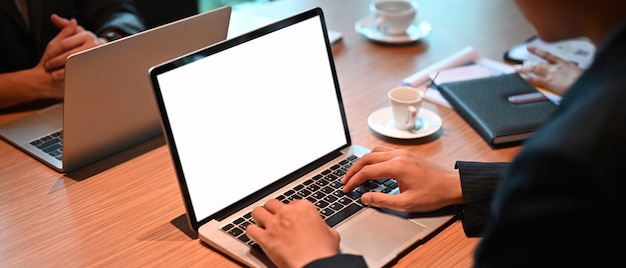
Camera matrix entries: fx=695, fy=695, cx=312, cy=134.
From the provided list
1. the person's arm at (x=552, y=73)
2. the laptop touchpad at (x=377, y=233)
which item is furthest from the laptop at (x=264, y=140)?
the person's arm at (x=552, y=73)

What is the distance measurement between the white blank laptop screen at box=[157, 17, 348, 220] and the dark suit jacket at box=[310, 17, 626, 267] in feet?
1.80

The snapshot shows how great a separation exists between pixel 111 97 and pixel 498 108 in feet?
2.58

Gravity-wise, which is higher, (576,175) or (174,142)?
(576,175)

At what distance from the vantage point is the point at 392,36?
1928 mm

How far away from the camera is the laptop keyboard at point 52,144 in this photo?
1.39 m

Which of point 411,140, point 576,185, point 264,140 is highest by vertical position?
point 576,185

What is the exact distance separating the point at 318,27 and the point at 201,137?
→ 1.05ft

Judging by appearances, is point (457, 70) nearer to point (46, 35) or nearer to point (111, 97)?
point (111, 97)

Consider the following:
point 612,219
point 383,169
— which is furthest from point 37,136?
point 612,219

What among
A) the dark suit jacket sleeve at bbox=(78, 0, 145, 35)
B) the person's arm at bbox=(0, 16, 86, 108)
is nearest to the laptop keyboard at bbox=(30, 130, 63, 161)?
the person's arm at bbox=(0, 16, 86, 108)

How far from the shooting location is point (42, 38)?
1.89 metres

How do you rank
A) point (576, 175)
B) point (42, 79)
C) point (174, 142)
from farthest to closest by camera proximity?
point (42, 79), point (174, 142), point (576, 175)

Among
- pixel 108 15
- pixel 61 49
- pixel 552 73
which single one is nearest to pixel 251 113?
pixel 61 49

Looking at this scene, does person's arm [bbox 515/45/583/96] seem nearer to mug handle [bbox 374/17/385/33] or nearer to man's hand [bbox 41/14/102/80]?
mug handle [bbox 374/17/385/33]
